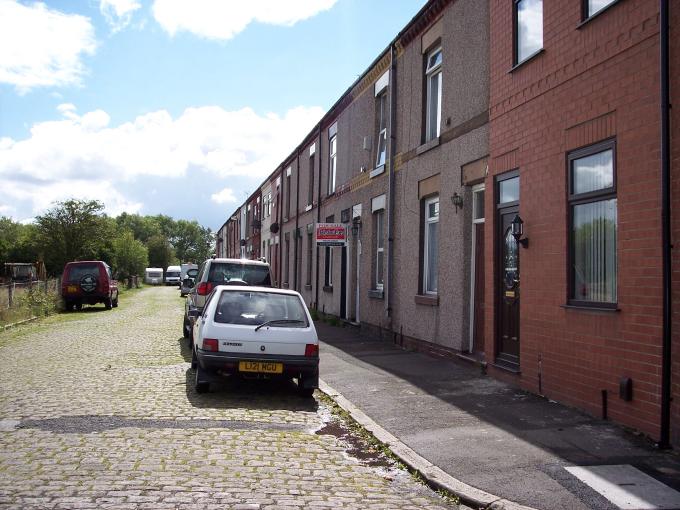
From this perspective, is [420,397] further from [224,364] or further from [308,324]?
[224,364]

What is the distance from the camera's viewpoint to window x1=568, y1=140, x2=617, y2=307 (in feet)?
24.2

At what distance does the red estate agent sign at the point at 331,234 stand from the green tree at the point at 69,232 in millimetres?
29265

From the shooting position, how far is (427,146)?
1308cm

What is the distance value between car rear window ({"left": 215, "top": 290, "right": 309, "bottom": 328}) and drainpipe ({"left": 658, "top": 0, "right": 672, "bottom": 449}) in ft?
15.2

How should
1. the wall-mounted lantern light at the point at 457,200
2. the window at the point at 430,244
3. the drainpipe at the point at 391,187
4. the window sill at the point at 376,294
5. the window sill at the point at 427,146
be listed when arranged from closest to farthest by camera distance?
1. the wall-mounted lantern light at the point at 457,200
2. the window sill at the point at 427,146
3. the window at the point at 430,244
4. the drainpipe at the point at 391,187
5. the window sill at the point at 376,294

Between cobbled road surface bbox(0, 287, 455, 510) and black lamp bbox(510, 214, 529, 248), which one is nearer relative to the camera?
cobbled road surface bbox(0, 287, 455, 510)

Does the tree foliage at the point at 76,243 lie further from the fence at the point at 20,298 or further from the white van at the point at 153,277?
the fence at the point at 20,298

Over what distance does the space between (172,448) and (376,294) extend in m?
10.4

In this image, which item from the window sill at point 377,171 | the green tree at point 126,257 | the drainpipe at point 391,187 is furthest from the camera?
the green tree at point 126,257

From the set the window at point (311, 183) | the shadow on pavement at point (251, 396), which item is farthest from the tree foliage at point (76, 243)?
the shadow on pavement at point (251, 396)

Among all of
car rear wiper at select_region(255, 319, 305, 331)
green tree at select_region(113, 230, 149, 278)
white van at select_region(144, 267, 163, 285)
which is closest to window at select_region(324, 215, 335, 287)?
car rear wiper at select_region(255, 319, 305, 331)

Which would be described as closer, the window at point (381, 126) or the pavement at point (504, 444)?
the pavement at point (504, 444)

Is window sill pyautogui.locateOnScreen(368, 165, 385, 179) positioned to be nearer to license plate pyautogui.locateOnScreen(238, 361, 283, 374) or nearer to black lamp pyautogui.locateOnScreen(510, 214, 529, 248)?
black lamp pyautogui.locateOnScreen(510, 214, 529, 248)

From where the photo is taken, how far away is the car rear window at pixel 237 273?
14.3 metres
